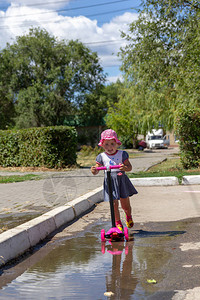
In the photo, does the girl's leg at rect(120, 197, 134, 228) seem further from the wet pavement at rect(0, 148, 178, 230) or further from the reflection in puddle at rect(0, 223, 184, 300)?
the wet pavement at rect(0, 148, 178, 230)

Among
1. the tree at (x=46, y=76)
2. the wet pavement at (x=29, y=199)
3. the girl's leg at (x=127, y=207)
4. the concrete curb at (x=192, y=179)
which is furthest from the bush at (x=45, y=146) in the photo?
the tree at (x=46, y=76)

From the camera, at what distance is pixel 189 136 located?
13.6 metres

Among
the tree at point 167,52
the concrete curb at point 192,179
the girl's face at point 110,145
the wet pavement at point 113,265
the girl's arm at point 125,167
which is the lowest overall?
the wet pavement at point 113,265

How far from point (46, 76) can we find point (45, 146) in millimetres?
31126

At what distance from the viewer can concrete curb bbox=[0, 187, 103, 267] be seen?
14.8 ft

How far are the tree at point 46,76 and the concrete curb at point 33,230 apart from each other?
39.5 meters

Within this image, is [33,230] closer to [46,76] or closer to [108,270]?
[108,270]

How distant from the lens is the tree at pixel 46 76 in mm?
46062

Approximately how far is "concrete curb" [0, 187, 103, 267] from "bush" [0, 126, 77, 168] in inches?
383

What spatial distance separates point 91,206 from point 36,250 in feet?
10.3

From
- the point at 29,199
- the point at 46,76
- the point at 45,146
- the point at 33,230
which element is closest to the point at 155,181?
the point at 29,199

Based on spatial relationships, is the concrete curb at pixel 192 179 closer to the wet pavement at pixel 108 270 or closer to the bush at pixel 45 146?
the wet pavement at pixel 108 270

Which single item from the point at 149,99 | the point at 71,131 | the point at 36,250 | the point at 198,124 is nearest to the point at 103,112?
the point at 149,99

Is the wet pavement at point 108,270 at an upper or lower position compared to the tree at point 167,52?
lower
